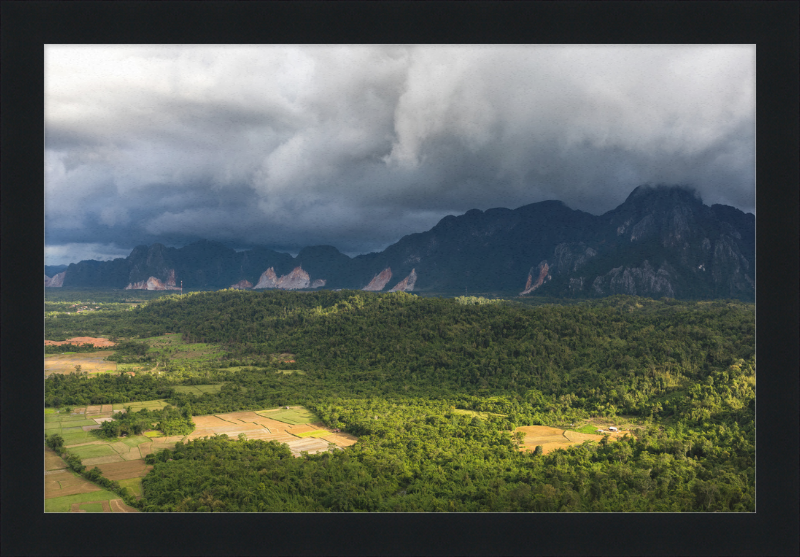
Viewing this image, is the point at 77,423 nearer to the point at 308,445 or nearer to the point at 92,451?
the point at 92,451

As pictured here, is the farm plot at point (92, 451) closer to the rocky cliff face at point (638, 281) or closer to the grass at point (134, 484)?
the grass at point (134, 484)

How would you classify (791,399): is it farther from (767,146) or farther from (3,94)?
(3,94)

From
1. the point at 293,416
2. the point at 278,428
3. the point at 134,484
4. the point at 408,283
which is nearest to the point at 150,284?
the point at 408,283

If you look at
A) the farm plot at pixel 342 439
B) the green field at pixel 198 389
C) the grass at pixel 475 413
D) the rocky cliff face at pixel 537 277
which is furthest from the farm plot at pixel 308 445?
the rocky cliff face at pixel 537 277

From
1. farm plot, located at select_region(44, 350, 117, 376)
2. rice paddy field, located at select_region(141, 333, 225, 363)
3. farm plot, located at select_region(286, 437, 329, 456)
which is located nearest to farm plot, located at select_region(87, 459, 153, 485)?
farm plot, located at select_region(286, 437, 329, 456)

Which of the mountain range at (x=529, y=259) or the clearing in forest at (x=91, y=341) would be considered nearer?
the clearing in forest at (x=91, y=341)


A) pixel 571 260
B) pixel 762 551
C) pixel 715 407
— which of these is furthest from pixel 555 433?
pixel 571 260
